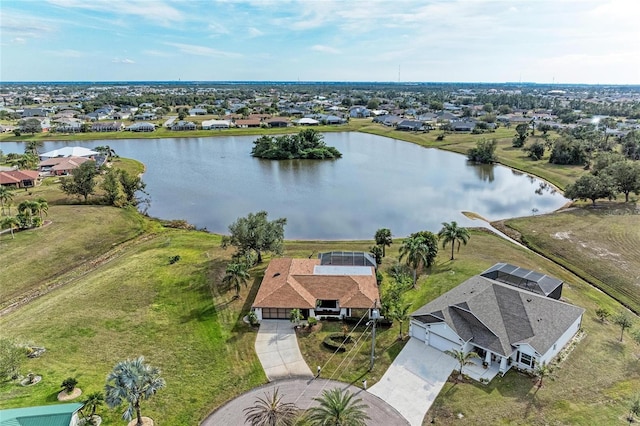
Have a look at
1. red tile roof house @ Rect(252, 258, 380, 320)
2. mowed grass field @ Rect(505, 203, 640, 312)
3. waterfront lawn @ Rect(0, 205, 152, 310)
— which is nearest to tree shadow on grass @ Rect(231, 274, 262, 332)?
red tile roof house @ Rect(252, 258, 380, 320)

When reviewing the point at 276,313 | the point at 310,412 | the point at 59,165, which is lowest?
the point at 310,412

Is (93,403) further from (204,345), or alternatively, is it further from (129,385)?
(204,345)

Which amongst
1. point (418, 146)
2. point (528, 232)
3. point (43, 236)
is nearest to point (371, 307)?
point (528, 232)

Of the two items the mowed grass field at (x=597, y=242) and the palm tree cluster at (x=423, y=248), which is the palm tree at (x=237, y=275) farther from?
the mowed grass field at (x=597, y=242)

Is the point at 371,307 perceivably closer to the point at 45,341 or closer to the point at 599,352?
the point at 599,352

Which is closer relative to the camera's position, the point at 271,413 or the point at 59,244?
the point at 271,413

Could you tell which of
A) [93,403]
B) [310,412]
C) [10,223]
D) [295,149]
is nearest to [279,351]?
[310,412]
